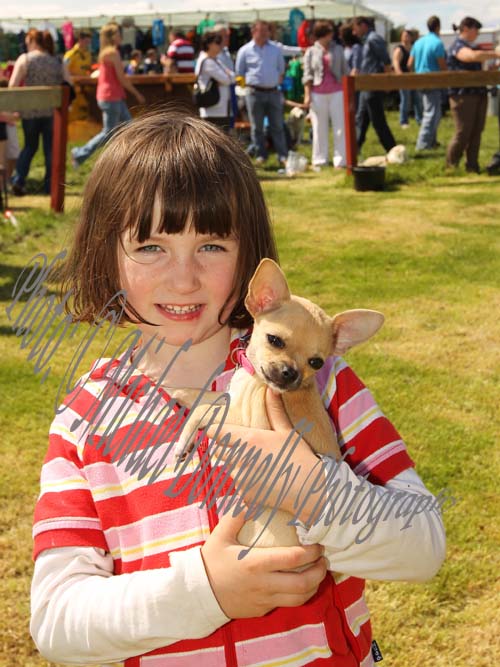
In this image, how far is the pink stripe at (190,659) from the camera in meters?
1.83

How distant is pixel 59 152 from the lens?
1194 centimetres

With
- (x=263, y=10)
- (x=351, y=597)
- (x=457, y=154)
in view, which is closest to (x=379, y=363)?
(x=351, y=597)

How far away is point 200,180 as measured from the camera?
199cm

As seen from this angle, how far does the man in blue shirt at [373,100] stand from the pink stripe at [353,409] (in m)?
15.1

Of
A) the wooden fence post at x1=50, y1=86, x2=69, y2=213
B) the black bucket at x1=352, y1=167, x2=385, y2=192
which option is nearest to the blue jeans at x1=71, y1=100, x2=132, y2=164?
the wooden fence post at x1=50, y1=86, x2=69, y2=213

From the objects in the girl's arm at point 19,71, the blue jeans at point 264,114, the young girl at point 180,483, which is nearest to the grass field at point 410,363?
the young girl at point 180,483

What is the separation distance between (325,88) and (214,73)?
7.01 ft

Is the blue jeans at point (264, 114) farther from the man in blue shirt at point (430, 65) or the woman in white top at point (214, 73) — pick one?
the man in blue shirt at point (430, 65)

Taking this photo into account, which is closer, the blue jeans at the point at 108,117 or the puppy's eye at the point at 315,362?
the puppy's eye at the point at 315,362

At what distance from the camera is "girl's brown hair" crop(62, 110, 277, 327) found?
77.5 inches

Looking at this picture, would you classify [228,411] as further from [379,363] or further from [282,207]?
[282,207]

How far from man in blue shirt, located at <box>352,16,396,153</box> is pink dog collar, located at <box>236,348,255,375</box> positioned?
15177 mm

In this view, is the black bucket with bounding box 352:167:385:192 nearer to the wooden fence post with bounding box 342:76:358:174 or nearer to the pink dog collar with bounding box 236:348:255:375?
the wooden fence post with bounding box 342:76:358:174

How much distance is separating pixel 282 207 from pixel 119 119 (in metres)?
4.54
